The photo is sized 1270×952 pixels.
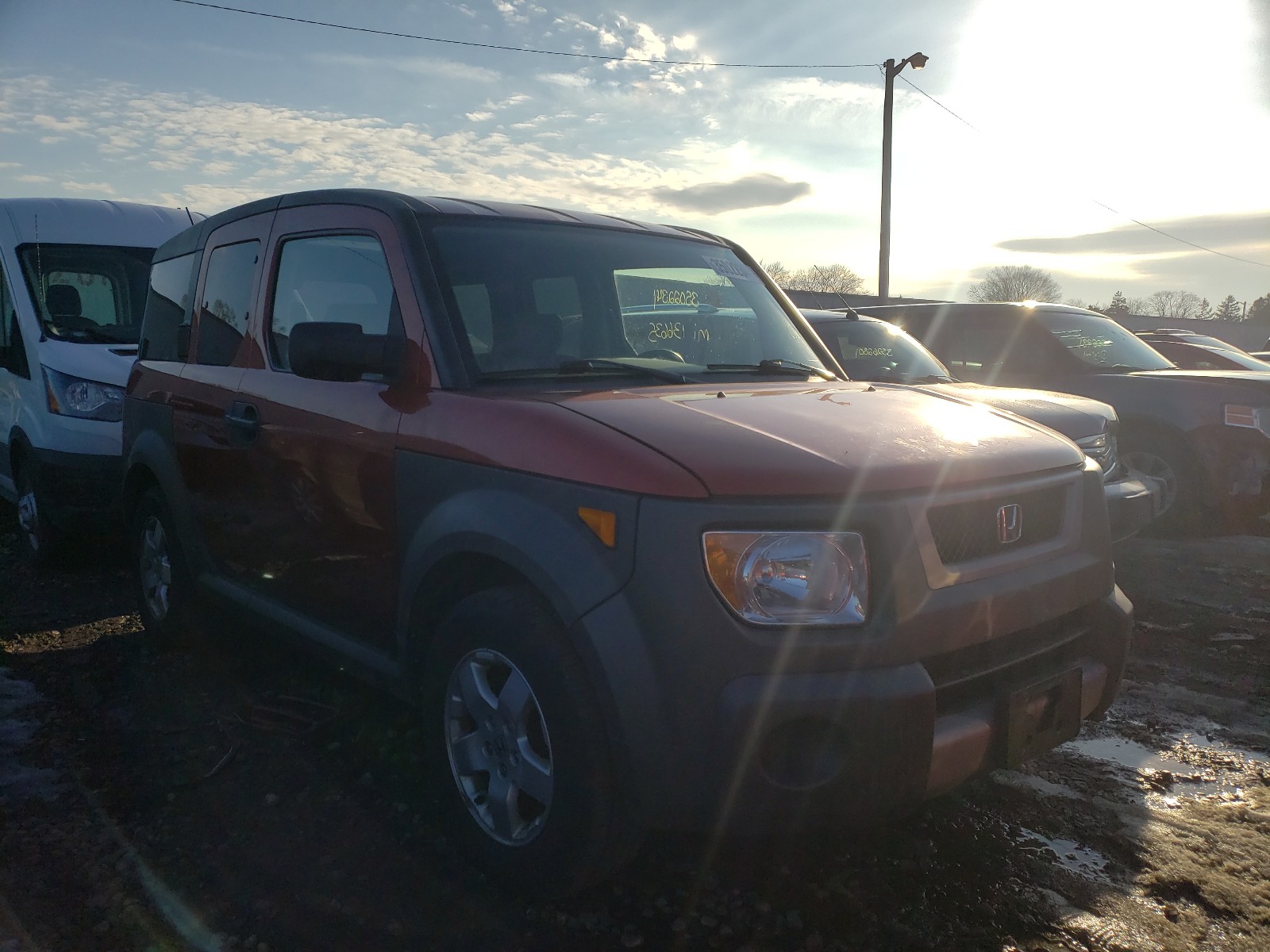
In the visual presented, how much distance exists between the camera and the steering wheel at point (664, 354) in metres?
3.24

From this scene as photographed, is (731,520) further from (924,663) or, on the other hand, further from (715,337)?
(715,337)

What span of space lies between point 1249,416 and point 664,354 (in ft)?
18.0

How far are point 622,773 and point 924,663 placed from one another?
73 cm

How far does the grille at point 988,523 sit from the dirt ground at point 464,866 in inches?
29.4

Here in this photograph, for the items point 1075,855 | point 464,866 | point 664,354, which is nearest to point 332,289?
point 664,354

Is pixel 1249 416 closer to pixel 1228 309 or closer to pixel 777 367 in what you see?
pixel 777 367

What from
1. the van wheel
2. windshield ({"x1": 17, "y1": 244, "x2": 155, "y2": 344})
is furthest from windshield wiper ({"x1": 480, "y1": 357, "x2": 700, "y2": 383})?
windshield ({"x1": 17, "y1": 244, "x2": 155, "y2": 344})

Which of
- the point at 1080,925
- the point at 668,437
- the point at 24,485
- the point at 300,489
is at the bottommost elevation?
the point at 1080,925

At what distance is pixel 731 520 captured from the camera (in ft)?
6.91

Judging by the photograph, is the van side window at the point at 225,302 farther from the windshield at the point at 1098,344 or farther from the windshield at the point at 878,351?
the windshield at the point at 1098,344

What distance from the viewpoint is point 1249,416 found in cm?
684

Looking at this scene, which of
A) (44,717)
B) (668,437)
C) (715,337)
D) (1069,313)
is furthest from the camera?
(1069,313)

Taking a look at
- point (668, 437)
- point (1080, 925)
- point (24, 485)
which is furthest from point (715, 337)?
point (24, 485)

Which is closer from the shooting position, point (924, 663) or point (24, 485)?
point (924, 663)
